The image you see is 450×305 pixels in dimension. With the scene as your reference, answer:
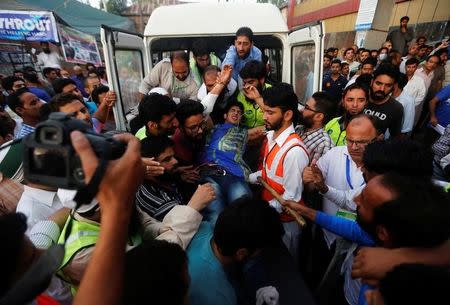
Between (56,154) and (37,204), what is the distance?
3.85ft

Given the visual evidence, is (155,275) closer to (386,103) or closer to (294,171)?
(294,171)

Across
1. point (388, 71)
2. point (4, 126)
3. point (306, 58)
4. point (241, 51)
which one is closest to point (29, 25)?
point (4, 126)

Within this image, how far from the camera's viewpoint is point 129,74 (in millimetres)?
3562

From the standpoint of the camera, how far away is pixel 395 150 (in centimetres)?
148

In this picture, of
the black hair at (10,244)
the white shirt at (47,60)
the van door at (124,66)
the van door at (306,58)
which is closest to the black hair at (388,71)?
the van door at (306,58)

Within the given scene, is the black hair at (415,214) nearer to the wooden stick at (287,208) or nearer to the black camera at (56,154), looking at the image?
the wooden stick at (287,208)

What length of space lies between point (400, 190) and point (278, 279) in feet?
3.02

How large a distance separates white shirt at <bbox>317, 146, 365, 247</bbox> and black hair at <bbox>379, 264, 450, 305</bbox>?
1179 mm

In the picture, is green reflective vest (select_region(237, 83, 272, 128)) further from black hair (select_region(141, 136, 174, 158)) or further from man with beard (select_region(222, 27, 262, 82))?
black hair (select_region(141, 136, 174, 158))

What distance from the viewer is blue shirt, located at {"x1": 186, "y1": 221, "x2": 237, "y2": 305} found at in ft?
3.79

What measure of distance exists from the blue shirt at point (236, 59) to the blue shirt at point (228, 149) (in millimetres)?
1122

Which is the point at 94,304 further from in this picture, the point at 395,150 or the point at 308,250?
the point at 308,250

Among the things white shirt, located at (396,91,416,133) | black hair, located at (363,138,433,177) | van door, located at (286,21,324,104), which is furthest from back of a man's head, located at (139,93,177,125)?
white shirt, located at (396,91,416,133)

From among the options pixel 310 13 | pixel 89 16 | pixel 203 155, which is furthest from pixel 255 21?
pixel 310 13
